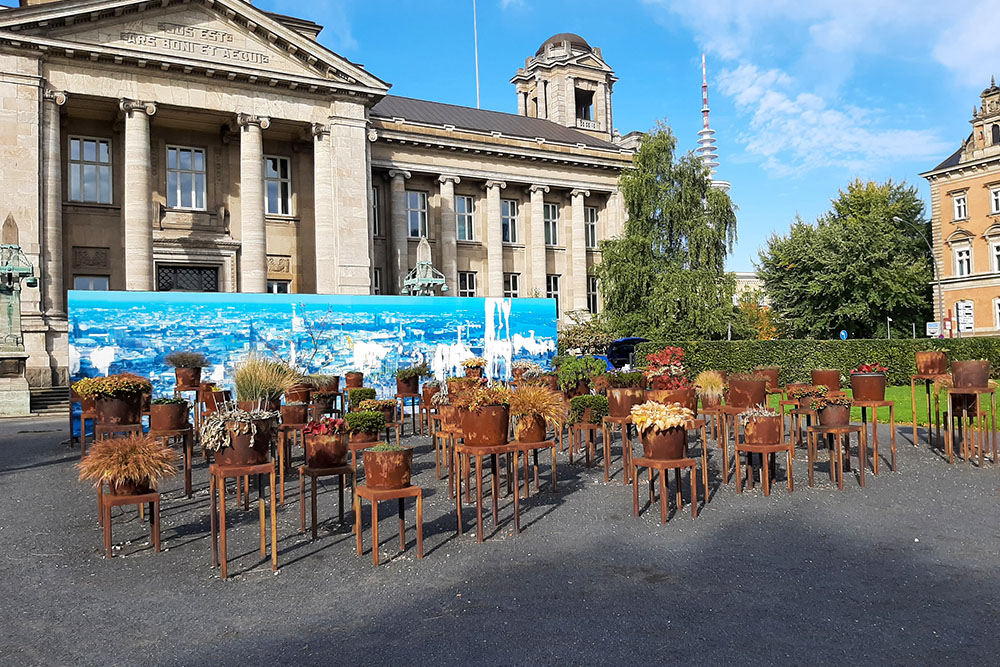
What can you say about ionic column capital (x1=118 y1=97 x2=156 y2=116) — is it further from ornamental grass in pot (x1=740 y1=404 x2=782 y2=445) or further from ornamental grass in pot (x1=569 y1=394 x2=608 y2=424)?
ornamental grass in pot (x1=740 y1=404 x2=782 y2=445)

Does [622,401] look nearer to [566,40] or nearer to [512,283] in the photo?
[512,283]

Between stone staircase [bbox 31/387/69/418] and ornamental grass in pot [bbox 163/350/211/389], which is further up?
ornamental grass in pot [bbox 163/350/211/389]

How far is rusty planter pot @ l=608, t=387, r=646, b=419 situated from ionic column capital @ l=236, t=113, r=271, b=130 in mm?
24560

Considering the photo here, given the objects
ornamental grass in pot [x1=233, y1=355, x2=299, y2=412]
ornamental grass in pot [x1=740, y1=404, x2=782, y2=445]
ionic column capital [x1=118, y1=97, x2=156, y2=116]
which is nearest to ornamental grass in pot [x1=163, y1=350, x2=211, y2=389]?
ornamental grass in pot [x1=233, y1=355, x2=299, y2=412]

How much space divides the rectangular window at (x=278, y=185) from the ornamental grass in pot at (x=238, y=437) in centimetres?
2823

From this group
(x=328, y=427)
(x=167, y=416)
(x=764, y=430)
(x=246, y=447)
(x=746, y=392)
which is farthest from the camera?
(x=746, y=392)

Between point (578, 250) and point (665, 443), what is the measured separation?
36.6m

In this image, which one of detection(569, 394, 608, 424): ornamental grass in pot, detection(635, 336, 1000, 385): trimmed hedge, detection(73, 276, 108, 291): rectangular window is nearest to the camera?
detection(569, 394, 608, 424): ornamental grass in pot

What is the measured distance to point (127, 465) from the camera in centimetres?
724

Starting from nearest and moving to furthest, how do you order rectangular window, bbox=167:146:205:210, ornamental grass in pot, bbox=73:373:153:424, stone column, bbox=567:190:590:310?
1. ornamental grass in pot, bbox=73:373:153:424
2. rectangular window, bbox=167:146:205:210
3. stone column, bbox=567:190:590:310

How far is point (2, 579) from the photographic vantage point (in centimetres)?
661

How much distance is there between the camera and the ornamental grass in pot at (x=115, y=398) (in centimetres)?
1074

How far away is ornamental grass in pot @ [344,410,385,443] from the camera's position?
9.13 meters

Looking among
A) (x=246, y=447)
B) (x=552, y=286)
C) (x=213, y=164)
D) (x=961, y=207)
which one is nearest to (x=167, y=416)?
(x=246, y=447)
